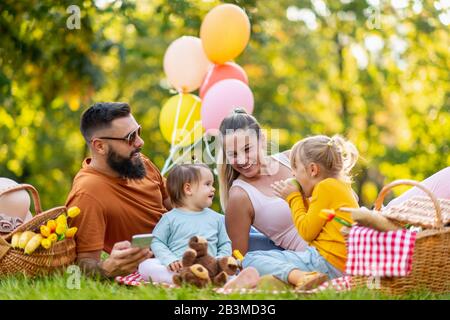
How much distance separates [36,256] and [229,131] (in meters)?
1.34

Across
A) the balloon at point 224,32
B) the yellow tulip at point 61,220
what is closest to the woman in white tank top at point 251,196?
the yellow tulip at point 61,220

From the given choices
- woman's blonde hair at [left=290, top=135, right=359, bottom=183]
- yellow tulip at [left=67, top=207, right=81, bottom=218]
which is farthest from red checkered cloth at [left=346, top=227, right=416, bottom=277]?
yellow tulip at [left=67, top=207, right=81, bottom=218]

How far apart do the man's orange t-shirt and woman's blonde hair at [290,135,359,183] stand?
3.20ft

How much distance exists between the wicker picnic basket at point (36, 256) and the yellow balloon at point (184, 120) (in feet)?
9.55

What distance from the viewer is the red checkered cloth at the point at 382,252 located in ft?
11.8

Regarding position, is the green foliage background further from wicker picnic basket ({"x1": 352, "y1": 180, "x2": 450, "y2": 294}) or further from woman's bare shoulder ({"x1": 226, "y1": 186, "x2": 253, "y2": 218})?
A: wicker picnic basket ({"x1": 352, "y1": 180, "x2": 450, "y2": 294})

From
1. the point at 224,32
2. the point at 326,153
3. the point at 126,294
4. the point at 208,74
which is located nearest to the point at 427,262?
the point at 326,153

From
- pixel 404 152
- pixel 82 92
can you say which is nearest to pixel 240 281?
pixel 82 92

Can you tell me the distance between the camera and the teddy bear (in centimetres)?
384

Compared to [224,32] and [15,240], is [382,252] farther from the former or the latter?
[224,32]

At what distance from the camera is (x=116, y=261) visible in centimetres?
414

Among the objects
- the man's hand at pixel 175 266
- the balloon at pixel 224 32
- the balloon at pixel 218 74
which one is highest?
the balloon at pixel 224 32

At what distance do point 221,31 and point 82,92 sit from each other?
3181mm
